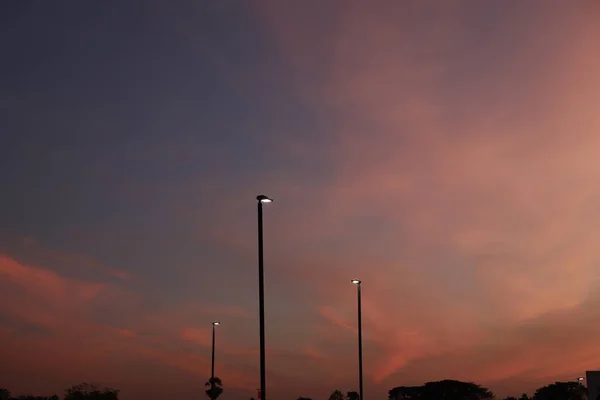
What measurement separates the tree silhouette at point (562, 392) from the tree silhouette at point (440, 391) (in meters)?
13.6

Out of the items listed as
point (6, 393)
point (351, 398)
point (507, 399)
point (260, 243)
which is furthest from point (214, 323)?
point (507, 399)

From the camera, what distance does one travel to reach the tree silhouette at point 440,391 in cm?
14088

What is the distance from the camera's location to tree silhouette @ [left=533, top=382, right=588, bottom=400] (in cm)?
14112

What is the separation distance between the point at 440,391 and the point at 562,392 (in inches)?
999

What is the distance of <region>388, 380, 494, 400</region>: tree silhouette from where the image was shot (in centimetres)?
14088

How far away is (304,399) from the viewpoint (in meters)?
158

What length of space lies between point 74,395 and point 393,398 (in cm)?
7020

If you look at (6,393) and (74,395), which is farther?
(6,393)

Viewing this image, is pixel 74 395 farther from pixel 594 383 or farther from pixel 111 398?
pixel 594 383

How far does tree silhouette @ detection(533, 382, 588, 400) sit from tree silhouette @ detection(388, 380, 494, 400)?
13604 mm

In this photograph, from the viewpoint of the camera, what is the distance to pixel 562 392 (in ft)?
479

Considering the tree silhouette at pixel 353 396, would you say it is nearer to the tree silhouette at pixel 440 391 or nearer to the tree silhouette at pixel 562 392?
the tree silhouette at pixel 440 391

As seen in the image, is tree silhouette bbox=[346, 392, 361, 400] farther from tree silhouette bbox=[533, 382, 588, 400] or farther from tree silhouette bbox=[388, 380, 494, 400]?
tree silhouette bbox=[533, 382, 588, 400]

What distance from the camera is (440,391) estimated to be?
Answer: 5586 inches
